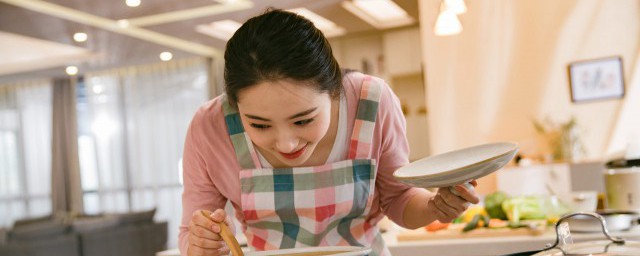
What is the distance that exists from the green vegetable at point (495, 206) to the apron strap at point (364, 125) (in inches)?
47.2

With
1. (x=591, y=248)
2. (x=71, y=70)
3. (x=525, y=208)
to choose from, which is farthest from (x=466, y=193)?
(x=71, y=70)

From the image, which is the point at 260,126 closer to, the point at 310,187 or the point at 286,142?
the point at 286,142

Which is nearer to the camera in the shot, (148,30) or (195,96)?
(148,30)

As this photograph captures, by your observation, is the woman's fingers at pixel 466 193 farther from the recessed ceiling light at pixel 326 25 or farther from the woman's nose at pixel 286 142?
the recessed ceiling light at pixel 326 25

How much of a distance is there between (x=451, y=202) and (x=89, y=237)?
5266 mm

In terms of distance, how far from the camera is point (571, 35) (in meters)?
5.20

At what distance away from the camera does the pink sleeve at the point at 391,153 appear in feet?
3.81

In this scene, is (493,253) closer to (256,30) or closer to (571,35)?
(256,30)

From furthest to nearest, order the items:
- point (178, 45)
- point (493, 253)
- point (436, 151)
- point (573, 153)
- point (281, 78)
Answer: point (178, 45) < point (436, 151) < point (573, 153) < point (493, 253) < point (281, 78)

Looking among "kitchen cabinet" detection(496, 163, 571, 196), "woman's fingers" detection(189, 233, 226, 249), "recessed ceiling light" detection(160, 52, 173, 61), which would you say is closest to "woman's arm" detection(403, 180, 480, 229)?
"woman's fingers" detection(189, 233, 226, 249)

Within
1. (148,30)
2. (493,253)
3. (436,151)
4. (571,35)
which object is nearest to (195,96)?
(148,30)

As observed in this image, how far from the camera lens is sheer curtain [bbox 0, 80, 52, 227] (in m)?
7.27

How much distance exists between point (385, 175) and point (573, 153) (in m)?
4.08

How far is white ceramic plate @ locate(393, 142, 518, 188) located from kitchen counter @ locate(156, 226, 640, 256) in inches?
39.3
